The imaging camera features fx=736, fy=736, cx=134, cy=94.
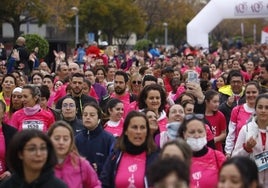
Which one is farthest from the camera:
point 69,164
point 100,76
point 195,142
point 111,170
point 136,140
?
point 100,76

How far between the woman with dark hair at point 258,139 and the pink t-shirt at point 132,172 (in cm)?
148

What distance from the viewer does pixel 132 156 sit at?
7160 millimetres

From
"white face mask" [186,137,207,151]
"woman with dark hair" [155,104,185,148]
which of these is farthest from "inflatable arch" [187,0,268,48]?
"white face mask" [186,137,207,151]

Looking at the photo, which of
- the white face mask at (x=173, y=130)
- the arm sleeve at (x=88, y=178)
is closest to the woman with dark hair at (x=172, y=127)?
the white face mask at (x=173, y=130)

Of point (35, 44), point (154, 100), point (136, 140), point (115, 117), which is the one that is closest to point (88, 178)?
point (136, 140)

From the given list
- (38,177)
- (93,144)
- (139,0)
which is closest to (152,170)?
(38,177)

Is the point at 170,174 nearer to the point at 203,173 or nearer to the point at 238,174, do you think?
the point at 238,174

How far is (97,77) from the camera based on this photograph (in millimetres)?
15773

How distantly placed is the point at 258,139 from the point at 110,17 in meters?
45.8

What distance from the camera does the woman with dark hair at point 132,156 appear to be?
706 cm

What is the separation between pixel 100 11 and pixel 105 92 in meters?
38.3

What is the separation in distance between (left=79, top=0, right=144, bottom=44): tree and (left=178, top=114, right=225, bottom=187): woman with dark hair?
45.1 m

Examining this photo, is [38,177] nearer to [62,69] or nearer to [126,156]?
[126,156]

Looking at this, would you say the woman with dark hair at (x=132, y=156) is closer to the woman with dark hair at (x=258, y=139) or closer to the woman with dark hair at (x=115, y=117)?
the woman with dark hair at (x=258, y=139)
